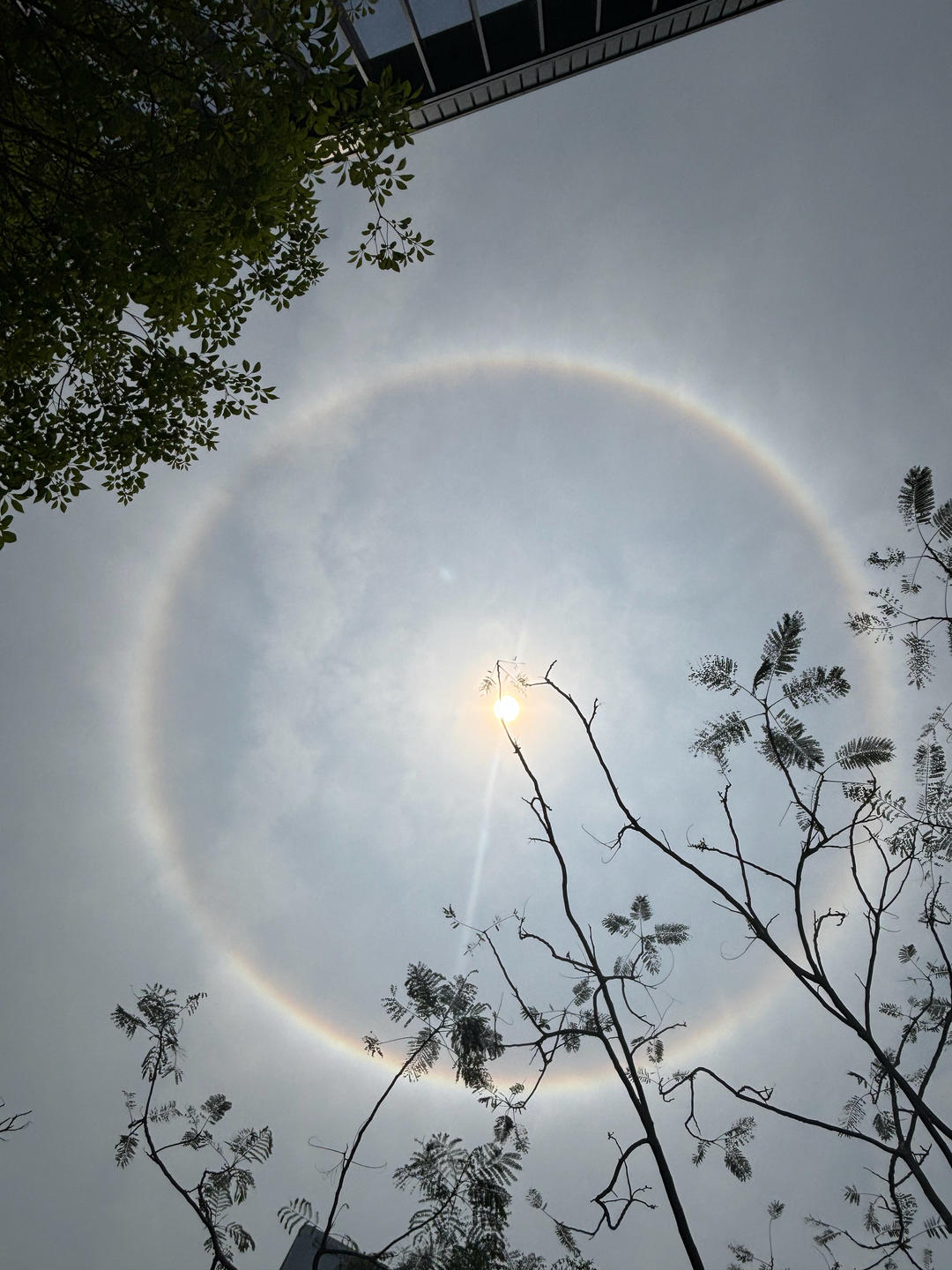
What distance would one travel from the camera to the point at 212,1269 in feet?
20.7

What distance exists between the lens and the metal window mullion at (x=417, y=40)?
32.0 ft

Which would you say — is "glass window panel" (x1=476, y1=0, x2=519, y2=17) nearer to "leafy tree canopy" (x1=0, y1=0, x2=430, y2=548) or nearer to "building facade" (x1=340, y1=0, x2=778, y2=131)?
"building facade" (x1=340, y1=0, x2=778, y2=131)

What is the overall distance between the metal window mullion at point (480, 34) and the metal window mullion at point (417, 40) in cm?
95

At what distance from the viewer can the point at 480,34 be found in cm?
1074

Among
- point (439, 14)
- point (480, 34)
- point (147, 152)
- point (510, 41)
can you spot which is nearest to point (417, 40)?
point (439, 14)

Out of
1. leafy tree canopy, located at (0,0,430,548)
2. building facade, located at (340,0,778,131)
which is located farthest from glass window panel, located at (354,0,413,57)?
leafy tree canopy, located at (0,0,430,548)

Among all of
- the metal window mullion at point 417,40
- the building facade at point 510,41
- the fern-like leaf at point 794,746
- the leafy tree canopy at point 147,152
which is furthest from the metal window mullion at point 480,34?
the fern-like leaf at point 794,746

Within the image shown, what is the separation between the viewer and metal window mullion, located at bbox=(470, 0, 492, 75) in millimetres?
10375

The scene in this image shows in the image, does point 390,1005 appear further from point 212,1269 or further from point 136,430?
point 136,430

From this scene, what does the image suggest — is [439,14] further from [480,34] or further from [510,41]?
[510,41]

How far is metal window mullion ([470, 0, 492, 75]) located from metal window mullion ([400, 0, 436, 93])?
95cm

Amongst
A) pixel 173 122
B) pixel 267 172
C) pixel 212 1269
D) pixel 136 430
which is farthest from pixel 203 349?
pixel 212 1269

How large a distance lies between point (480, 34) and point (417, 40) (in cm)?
118

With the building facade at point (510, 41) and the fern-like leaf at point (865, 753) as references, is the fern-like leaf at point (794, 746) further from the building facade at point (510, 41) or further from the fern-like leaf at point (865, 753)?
the building facade at point (510, 41)
